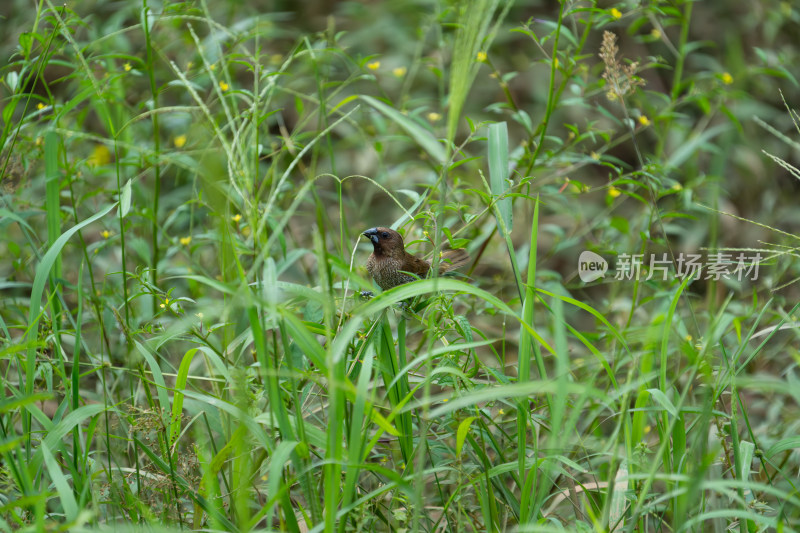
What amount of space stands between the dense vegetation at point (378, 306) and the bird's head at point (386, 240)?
0.10 metres

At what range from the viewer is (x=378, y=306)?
1.64 metres

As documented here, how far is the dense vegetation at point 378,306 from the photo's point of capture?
172cm

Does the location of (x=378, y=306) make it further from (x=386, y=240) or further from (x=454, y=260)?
(x=454, y=260)

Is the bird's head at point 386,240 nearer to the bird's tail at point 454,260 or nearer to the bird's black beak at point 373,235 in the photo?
the bird's black beak at point 373,235

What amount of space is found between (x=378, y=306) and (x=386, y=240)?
0.96 meters

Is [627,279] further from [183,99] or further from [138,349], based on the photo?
[183,99]

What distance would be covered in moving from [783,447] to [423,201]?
1.20 metres

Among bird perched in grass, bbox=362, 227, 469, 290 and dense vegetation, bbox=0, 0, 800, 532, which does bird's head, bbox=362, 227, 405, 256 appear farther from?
dense vegetation, bbox=0, 0, 800, 532

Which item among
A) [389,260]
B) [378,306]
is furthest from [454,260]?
[378,306]

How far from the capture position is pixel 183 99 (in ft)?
13.5

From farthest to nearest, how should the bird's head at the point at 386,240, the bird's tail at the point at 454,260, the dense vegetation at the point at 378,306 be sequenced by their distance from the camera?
the bird's tail at the point at 454,260
the bird's head at the point at 386,240
the dense vegetation at the point at 378,306

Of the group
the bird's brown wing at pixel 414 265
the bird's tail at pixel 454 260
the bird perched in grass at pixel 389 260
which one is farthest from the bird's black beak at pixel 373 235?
the bird's tail at pixel 454 260

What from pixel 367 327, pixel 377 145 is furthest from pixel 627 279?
pixel 367 327

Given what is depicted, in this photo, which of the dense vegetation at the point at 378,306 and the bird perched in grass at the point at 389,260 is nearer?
the dense vegetation at the point at 378,306
